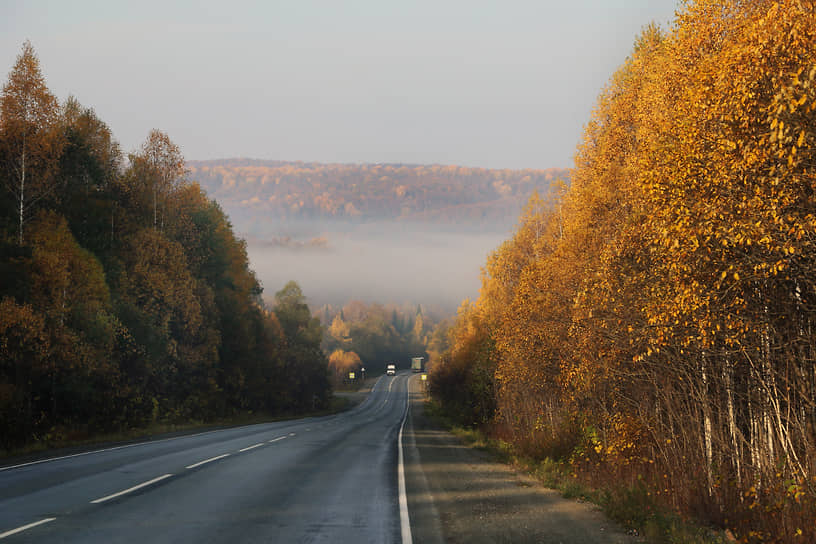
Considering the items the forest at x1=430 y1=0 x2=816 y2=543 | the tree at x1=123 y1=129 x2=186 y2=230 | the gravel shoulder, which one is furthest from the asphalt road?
the tree at x1=123 y1=129 x2=186 y2=230

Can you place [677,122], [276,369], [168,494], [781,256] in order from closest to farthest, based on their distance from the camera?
[781,256], [677,122], [168,494], [276,369]

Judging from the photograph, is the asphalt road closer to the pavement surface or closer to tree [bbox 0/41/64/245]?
the pavement surface

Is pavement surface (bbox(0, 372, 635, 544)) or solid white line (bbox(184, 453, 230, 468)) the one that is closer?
pavement surface (bbox(0, 372, 635, 544))

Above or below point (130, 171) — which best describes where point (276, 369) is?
below

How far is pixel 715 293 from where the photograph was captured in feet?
24.0

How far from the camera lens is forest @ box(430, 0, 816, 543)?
674cm

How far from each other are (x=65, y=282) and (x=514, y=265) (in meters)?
21.8

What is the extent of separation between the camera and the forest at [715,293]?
6738 mm

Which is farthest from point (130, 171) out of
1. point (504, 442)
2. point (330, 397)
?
point (330, 397)

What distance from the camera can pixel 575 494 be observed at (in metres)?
12.0

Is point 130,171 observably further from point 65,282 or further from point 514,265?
point 514,265

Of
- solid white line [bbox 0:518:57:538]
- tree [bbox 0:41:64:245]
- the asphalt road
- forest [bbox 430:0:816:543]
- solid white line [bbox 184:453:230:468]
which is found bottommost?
solid white line [bbox 184:453:230:468]

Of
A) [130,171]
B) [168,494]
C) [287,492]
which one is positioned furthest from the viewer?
[130,171]

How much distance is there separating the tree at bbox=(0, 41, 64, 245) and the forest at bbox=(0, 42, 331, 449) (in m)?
0.05
